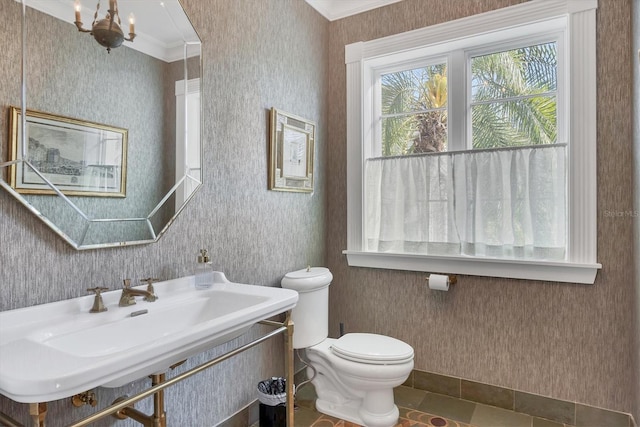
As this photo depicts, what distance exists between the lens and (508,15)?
2131 mm

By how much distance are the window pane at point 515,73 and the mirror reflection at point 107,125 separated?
1.62 meters

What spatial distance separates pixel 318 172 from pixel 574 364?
1767 mm

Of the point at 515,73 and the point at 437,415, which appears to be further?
the point at 515,73

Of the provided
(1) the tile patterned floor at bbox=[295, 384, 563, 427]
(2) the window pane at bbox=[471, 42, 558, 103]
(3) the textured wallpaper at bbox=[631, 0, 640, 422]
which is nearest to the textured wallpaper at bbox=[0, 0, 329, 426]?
(1) the tile patterned floor at bbox=[295, 384, 563, 427]

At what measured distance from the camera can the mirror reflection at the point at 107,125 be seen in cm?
118

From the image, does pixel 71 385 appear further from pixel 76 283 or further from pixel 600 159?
pixel 600 159

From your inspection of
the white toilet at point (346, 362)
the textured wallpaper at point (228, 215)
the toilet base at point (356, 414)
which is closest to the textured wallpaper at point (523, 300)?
the textured wallpaper at point (228, 215)

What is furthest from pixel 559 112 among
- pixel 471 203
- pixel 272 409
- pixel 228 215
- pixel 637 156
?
pixel 272 409

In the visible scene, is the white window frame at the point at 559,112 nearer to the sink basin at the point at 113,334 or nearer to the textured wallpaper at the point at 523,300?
the textured wallpaper at the point at 523,300

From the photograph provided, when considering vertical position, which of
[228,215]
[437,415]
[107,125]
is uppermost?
[107,125]

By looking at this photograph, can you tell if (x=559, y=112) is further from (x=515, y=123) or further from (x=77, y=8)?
(x=77, y=8)

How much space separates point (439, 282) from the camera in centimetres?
222

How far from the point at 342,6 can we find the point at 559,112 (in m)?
1.49

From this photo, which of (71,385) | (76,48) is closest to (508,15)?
(76,48)
